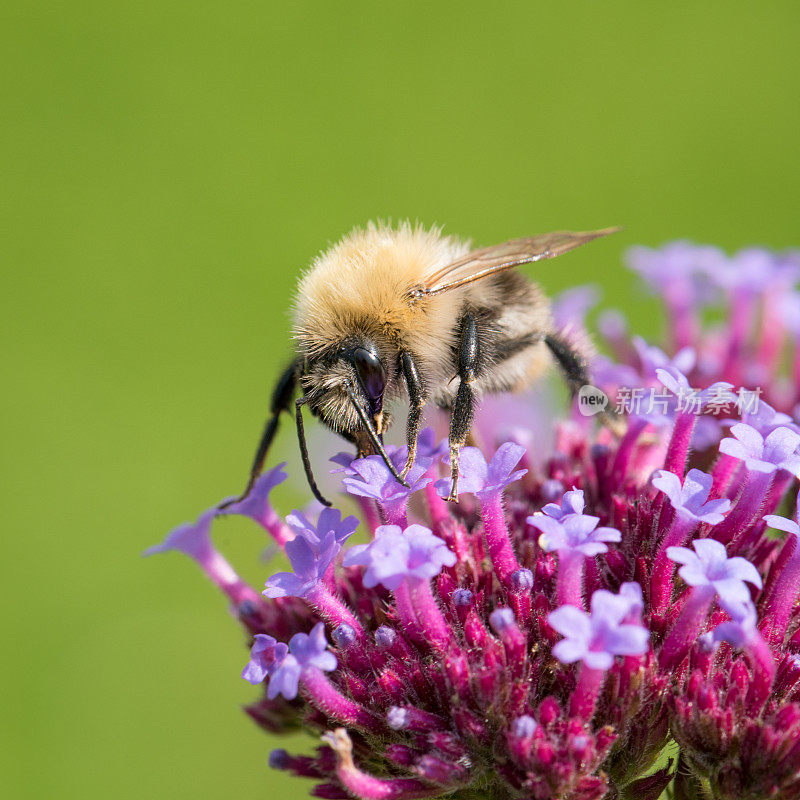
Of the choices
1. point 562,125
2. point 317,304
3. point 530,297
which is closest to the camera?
point 317,304

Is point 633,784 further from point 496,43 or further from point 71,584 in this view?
point 496,43

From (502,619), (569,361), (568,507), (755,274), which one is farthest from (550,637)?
(755,274)

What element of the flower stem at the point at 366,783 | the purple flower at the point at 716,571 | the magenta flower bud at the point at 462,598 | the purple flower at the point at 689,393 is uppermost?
the purple flower at the point at 689,393

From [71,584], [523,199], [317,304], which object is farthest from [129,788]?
[523,199]

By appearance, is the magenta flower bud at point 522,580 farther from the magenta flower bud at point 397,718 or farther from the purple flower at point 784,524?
the purple flower at point 784,524

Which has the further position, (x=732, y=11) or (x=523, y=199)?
(x=732, y=11)

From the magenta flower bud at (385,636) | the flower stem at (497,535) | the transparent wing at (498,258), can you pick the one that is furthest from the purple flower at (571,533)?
the transparent wing at (498,258)
